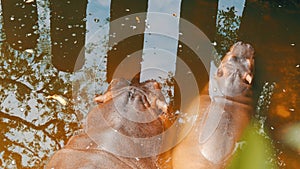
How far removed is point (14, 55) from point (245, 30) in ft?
10.6

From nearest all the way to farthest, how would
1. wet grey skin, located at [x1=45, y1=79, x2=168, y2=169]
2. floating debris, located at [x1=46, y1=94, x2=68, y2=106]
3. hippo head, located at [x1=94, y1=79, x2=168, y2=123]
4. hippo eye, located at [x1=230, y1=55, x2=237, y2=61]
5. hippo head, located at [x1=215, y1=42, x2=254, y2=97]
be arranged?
1. wet grey skin, located at [x1=45, y1=79, x2=168, y2=169]
2. hippo head, located at [x1=94, y1=79, x2=168, y2=123]
3. floating debris, located at [x1=46, y1=94, x2=68, y2=106]
4. hippo head, located at [x1=215, y1=42, x2=254, y2=97]
5. hippo eye, located at [x1=230, y1=55, x2=237, y2=61]

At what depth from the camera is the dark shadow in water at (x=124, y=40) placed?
22.2 ft

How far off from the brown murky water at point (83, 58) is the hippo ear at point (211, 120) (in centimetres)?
63

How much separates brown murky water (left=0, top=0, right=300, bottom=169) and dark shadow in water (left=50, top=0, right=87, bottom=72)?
1 centimetres

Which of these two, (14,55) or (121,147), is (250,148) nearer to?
(121,147)

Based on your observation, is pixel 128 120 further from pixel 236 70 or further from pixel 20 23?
pixel 20 23

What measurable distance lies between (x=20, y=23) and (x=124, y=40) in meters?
1.46

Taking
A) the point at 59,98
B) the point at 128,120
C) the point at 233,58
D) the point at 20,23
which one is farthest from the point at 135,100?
the point at 20,23


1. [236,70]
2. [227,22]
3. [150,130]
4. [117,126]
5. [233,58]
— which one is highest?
[227,22]

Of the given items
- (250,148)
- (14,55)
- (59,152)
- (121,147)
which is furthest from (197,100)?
(14,55)

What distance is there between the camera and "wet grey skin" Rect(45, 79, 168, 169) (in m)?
5.14

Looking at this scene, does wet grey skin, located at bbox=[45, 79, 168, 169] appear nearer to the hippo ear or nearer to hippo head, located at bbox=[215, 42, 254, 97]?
the hippo ear

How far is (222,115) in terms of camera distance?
5.79 metres

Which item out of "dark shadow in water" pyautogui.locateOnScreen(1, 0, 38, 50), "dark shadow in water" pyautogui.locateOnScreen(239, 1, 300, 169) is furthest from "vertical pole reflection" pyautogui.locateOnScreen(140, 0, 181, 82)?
"dark shadow in water" pyautogui.locateOnScreen(1, 0, 38, 50)
